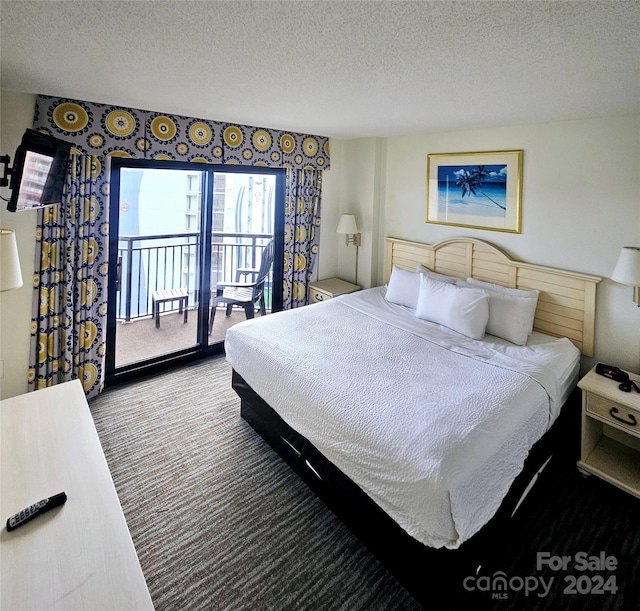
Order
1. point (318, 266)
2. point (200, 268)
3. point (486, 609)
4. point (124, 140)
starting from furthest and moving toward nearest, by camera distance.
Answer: point (318, 266)
point (200, 268)
point (124, 140)
point (486, 609)

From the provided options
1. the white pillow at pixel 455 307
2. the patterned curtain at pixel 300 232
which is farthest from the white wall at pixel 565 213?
the patterned curtain at pixel 300 232

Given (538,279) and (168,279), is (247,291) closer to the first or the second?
(168,279)

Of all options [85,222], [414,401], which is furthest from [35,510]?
[85,222]

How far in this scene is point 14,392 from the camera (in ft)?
9.57

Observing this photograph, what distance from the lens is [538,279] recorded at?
3127 millimetres

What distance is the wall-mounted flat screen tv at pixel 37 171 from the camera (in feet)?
6.27

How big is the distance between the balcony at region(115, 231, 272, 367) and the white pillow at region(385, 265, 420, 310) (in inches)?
59.2

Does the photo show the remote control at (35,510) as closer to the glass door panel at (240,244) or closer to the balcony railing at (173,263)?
the balcony railing at (173,263)

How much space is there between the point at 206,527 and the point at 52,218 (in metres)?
2.37

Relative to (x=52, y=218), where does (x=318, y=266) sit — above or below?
below

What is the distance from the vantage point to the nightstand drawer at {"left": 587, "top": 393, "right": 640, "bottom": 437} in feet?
7.24

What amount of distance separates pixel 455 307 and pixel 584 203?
1173mm

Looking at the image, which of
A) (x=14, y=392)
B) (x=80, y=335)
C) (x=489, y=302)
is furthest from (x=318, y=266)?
(x=14, y=392)

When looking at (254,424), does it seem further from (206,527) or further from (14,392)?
(14,392)
